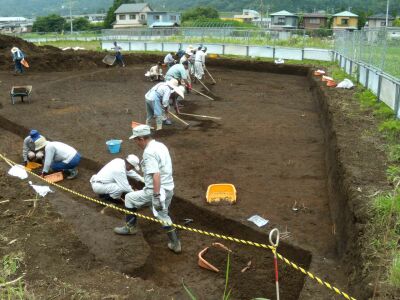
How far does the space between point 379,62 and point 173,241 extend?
30.5ft

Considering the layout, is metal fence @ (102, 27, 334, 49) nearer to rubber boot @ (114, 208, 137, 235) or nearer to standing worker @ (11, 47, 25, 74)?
standing worker @ (11, 47, 25, 74)

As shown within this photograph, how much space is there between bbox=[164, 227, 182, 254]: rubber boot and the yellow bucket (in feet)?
4.64

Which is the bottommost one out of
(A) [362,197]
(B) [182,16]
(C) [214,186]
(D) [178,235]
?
(D) [178,235]

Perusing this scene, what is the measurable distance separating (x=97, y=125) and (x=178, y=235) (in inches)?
294

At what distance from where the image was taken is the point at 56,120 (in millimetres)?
14477

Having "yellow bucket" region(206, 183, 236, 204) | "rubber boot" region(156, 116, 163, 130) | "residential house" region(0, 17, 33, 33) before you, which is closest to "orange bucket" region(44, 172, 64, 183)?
"yellow bucket" region(206, 183, 236, 204)

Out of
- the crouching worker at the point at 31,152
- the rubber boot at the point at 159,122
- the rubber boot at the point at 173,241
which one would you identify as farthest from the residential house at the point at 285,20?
the rubber boot at the point at 173,241

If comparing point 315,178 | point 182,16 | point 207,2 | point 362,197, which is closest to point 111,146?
point 315,178

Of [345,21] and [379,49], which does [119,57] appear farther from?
[345,21]

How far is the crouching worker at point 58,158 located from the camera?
9359 mm

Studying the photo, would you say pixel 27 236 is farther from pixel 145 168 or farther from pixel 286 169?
pixel 286 169

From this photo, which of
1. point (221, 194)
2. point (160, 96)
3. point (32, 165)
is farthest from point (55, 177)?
A: point (160, 96)

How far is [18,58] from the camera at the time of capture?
24641 mm

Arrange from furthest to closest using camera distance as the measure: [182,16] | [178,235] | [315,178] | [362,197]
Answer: [182,16], [315,178], [178,235], [362,197]
